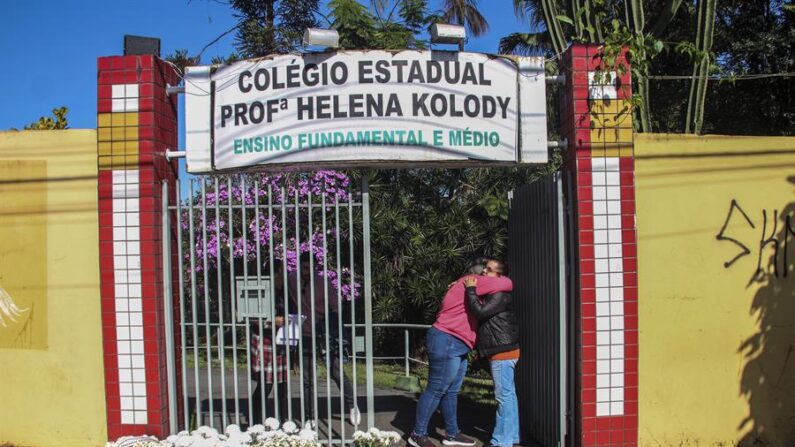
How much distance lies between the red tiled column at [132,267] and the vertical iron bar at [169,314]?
6cm

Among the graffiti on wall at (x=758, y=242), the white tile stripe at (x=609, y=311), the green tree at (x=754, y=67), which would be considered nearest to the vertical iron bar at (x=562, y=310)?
the white tile stripe at (x=609, y=311)

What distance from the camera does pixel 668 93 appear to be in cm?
1378

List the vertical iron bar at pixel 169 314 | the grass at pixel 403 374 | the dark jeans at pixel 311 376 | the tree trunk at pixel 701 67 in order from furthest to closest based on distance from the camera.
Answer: the grass at pixel 403 374, the tree trunk at pixel 701 67, the dark jeans at pixel 311 376, the vertical iron bar at pixel 169 314

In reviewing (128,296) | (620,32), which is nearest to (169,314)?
(128,296)

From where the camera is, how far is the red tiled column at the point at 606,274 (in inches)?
203

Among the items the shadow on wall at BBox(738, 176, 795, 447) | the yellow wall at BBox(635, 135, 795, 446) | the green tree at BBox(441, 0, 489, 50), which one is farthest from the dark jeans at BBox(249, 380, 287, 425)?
the green tree at BBox(441, 0, 489, 50)

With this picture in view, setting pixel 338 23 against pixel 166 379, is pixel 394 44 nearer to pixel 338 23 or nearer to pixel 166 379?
pixel 338 23

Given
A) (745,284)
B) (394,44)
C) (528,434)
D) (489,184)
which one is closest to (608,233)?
(745,284)

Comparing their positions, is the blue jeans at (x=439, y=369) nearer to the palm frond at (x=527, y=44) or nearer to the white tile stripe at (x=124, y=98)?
the white tile stripe at (x=124, y=98)

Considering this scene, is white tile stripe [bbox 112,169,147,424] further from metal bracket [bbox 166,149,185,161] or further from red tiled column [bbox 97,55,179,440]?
metal bracket [bbox 166,149,185,161]

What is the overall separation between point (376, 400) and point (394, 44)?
19.9ft

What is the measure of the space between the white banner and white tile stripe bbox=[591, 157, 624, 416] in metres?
0.77

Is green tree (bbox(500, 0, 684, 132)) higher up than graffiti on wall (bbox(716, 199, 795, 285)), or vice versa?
green tree (bbox(500, 0, 684, 132))

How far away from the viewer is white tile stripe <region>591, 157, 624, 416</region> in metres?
5.16
